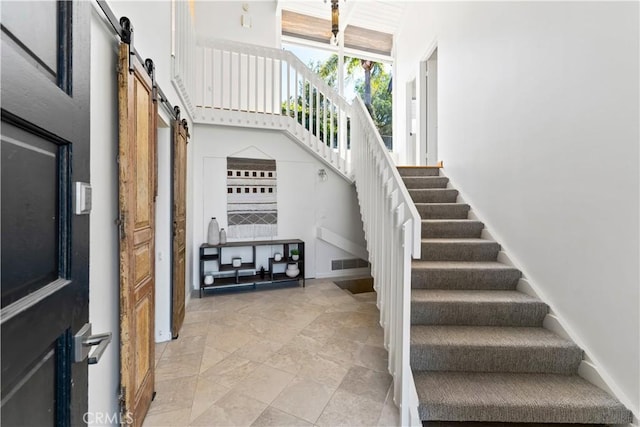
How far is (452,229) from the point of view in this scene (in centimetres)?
315

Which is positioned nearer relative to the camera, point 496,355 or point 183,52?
point 496,355

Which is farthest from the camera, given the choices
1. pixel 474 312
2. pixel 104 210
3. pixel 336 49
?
pixel 336 49

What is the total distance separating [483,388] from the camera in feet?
5.85

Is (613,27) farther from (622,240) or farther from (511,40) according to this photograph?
(622,240)

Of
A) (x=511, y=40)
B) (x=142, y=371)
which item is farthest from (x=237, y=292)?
(x=511, y=40)

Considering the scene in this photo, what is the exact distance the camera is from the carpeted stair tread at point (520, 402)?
5.32 ft

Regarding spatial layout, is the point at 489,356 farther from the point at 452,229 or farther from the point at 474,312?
the point at 452,229

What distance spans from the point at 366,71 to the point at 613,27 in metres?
5.48

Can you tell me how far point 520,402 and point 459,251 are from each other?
1426 millimetres

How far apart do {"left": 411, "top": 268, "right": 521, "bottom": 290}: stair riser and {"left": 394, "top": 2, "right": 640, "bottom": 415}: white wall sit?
20 centimetres

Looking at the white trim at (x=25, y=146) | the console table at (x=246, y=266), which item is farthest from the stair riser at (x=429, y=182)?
the white trim at (x=25, y=146)

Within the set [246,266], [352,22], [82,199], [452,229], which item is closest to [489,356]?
[452,229]

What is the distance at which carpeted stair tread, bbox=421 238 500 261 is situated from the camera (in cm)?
286

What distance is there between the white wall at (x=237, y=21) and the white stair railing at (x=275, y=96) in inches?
38.3
